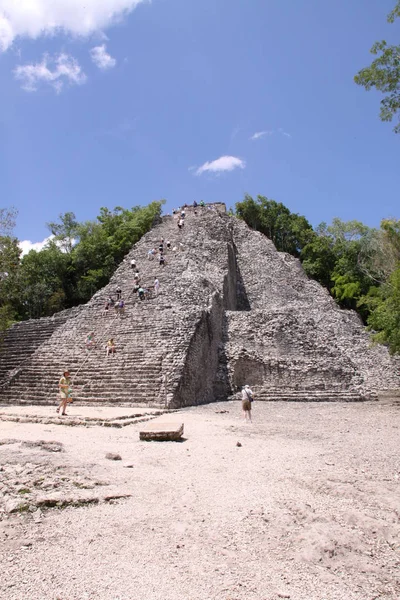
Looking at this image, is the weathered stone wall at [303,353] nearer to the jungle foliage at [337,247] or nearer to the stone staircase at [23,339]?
the jungle foliage at [337,247]

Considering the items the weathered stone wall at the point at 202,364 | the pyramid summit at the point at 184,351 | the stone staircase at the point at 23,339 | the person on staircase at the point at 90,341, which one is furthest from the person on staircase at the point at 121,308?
the weathered stone wall at the point at 202,364

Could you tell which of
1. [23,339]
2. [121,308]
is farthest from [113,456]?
A: [23,339]

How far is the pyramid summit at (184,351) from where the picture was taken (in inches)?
541

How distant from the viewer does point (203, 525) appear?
3902 millimetres

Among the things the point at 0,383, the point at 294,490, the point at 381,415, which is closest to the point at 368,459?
the point at 294,490

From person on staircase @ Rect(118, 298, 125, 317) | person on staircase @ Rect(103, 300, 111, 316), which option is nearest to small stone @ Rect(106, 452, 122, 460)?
person on staircase @ Rect(118, 298, 125, 317)

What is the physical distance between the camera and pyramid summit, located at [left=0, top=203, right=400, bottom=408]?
13.8 meters

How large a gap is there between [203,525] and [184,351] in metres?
10.2

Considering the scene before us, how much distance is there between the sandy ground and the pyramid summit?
6.58 meters

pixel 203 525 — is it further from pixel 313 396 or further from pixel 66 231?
pixel 66 231

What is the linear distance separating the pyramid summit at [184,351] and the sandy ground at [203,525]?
6.58 m

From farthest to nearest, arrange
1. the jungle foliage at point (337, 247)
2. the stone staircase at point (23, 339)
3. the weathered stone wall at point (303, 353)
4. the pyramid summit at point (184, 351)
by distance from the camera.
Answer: the jungle foliage at point (337, 247), the stone staircase at point (23, 339), the weathered stone wall at point (303, 353), the pyramid summit at point (184, 351)

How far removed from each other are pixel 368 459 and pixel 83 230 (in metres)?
35.2

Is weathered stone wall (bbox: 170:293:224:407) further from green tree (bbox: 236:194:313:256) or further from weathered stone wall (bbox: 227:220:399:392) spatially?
green tree (bbox: 236:194:313:256)
